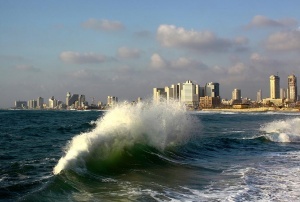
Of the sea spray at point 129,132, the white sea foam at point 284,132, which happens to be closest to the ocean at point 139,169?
the sea spray at point 129,132

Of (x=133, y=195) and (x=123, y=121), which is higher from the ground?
(x=123, y=121)

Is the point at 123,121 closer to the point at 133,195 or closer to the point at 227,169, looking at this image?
the point at 227,169

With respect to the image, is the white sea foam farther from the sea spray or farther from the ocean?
the ocean

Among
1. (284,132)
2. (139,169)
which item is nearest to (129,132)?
(139,169)

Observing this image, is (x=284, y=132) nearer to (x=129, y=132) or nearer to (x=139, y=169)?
(x=129, y=132)

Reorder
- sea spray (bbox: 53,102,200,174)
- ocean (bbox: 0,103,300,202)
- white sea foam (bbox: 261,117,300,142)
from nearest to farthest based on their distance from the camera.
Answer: ocean (bbox: 0,103,300,202) → sea spray (bbox: 53,102,200,174) → white sea foam (bbox: 261,117,300,142)

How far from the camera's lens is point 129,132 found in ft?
63.0

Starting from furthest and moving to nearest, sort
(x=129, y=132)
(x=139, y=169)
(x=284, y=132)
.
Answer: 1. (x=284, y=132)
2. (x=129, y=132)
3. (x=139, y=169)

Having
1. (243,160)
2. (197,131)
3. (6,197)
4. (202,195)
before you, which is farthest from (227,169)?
(197,131)

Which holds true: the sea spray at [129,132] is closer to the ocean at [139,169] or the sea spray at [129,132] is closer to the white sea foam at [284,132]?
Result: the ocean at [139,169]

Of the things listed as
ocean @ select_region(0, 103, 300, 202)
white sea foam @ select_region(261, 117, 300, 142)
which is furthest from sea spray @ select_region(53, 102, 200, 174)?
white sea foam @ select_region(261, 117, 300, 142)

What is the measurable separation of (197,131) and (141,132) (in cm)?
1056

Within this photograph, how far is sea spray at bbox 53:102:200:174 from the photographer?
47.1 ft

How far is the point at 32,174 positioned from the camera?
12.3m
